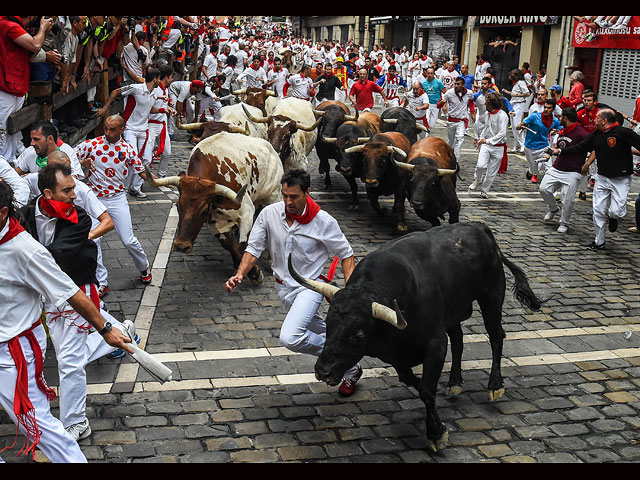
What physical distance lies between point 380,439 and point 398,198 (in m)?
7.13

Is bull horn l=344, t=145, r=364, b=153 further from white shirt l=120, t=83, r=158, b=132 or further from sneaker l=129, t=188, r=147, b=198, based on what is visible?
sneaker l=129, t=188, r=147, b=198

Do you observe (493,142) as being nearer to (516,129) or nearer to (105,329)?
(516,129)

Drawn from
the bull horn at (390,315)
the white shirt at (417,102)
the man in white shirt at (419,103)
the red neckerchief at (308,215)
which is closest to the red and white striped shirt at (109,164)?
the red neckerchief at (308,215)

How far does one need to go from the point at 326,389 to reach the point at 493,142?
9.39 meters

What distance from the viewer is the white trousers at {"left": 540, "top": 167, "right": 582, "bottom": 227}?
12.2m

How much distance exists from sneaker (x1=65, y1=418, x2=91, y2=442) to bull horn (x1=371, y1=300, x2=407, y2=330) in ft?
7.95

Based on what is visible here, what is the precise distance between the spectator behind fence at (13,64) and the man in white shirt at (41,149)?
1.98 meters

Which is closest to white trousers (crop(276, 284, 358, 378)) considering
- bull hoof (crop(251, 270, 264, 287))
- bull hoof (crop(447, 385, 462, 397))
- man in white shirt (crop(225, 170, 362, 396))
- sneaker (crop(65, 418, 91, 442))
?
man in white shirt (crop(225, 170, 362, 396))

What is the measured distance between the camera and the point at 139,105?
12891 mm

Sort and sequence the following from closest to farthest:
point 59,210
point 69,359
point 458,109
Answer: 1. point 69,359
2. point 59,210
3. point 458,109

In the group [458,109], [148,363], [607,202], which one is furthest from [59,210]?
[458,109]

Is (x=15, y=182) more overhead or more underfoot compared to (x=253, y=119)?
more underfoot

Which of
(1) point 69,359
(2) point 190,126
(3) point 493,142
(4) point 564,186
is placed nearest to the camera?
(1) point 69,359

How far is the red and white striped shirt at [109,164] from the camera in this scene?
8.62m
